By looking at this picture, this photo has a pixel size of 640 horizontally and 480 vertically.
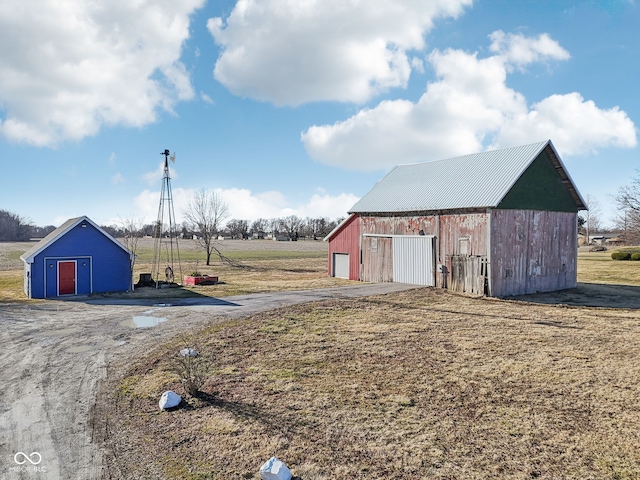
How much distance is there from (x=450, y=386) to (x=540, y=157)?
1834cm

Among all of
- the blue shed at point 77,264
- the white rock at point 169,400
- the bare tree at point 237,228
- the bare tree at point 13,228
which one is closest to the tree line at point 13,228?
the bare tree at point 13,228

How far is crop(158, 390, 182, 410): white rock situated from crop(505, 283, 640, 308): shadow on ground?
17314 mm

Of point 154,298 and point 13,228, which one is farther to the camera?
point 13,228

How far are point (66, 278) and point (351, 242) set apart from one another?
16.4 meters

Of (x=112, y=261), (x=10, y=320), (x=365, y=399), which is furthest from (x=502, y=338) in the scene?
(x=112, y=261)

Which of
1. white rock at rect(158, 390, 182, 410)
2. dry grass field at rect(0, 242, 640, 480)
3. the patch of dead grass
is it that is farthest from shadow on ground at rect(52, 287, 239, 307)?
white rock at rect(158, 390, 182, 410)

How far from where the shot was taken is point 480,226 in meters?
21.4

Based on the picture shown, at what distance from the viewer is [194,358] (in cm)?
1032

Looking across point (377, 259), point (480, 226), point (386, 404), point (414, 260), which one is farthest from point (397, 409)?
point (377, 259)

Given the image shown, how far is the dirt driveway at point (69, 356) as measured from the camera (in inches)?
246

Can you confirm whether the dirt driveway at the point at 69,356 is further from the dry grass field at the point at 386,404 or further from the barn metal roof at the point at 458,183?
the barn metal roof at the point at 458,183

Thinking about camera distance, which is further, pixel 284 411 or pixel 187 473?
pixel 284 411

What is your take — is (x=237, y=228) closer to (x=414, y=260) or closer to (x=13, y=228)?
(x=13, y=228)

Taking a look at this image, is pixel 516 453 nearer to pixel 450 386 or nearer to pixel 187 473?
pixel 450 386
